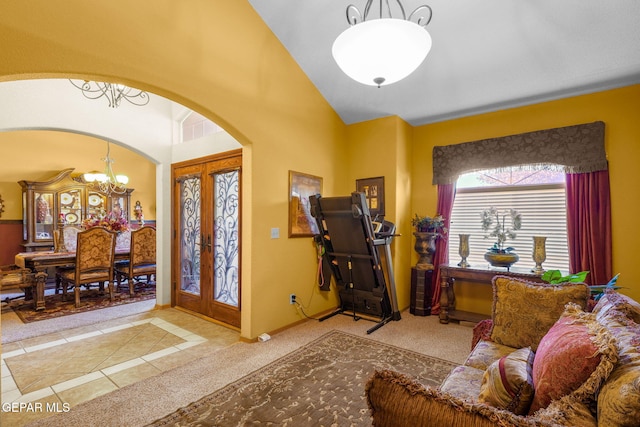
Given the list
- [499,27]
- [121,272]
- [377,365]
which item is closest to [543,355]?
[377,365]

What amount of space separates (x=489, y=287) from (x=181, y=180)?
4.62m

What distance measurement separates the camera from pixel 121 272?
5.36 m

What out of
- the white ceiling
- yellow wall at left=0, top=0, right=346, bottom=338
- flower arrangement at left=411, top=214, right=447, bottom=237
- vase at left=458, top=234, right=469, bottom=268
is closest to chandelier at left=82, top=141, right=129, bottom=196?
yellow wall at left=0, top=0, right=346, bottom=338

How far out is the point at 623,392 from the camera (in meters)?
0.77

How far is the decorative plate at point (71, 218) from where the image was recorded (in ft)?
20.8

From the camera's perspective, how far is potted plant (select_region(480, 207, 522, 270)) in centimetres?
358

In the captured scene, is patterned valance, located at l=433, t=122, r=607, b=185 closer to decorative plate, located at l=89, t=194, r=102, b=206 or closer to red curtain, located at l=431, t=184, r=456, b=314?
red curtain, located at l=431, t=184, r=456, b=314

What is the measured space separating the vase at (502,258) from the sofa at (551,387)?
1859mm

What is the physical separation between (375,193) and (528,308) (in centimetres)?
257

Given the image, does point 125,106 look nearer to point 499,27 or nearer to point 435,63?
point 435,63

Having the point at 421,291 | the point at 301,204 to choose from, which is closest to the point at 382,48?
the point at 301,204

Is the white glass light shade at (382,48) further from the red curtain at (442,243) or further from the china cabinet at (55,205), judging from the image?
the china cabinet at (55,205)

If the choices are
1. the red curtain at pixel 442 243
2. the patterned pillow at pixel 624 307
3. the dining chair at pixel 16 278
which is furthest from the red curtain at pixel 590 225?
the dining chair at pixel 16 278

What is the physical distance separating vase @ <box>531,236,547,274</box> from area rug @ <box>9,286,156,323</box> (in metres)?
5.83
